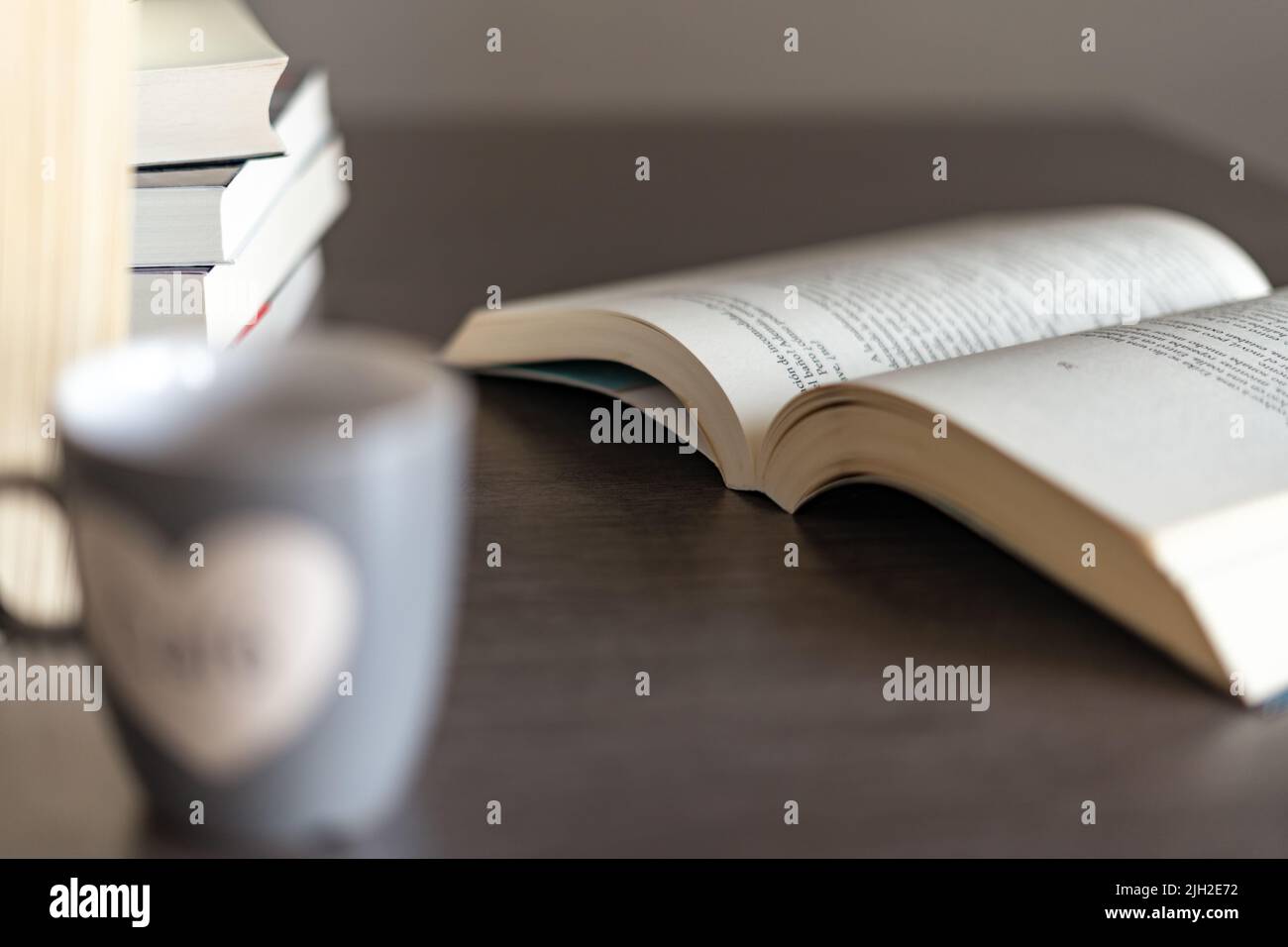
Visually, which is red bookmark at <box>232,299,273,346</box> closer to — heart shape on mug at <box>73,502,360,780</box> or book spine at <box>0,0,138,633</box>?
book spine at <box>0,0,138,633</box>

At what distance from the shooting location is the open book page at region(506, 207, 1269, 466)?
621mm

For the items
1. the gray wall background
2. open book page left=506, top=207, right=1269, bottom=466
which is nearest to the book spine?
open book page left=506, top=207, right=1269, bottom=466

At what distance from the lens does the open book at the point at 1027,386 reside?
0.44 m

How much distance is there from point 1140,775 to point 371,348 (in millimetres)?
258

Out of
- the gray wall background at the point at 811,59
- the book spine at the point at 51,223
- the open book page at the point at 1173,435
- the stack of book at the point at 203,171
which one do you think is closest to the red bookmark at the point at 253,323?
the stack of book at the point at 203,171

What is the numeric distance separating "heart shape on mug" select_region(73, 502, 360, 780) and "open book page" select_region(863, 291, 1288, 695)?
0.86ft

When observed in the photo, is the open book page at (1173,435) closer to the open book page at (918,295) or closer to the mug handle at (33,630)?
the open book page at (918,295)

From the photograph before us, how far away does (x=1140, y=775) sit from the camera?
0.40 meters

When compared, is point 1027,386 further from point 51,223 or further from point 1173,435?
point 51,223

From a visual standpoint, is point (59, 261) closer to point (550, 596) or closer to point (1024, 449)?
point (550, 596)

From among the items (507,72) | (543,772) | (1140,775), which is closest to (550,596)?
(543,772)

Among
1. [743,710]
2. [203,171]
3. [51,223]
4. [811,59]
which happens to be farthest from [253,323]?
[811,59]

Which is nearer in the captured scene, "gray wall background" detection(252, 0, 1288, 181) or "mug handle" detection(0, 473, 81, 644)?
"mug handle" detection(0, 473, 81, 644)

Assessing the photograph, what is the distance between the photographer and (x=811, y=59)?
1.29 m
